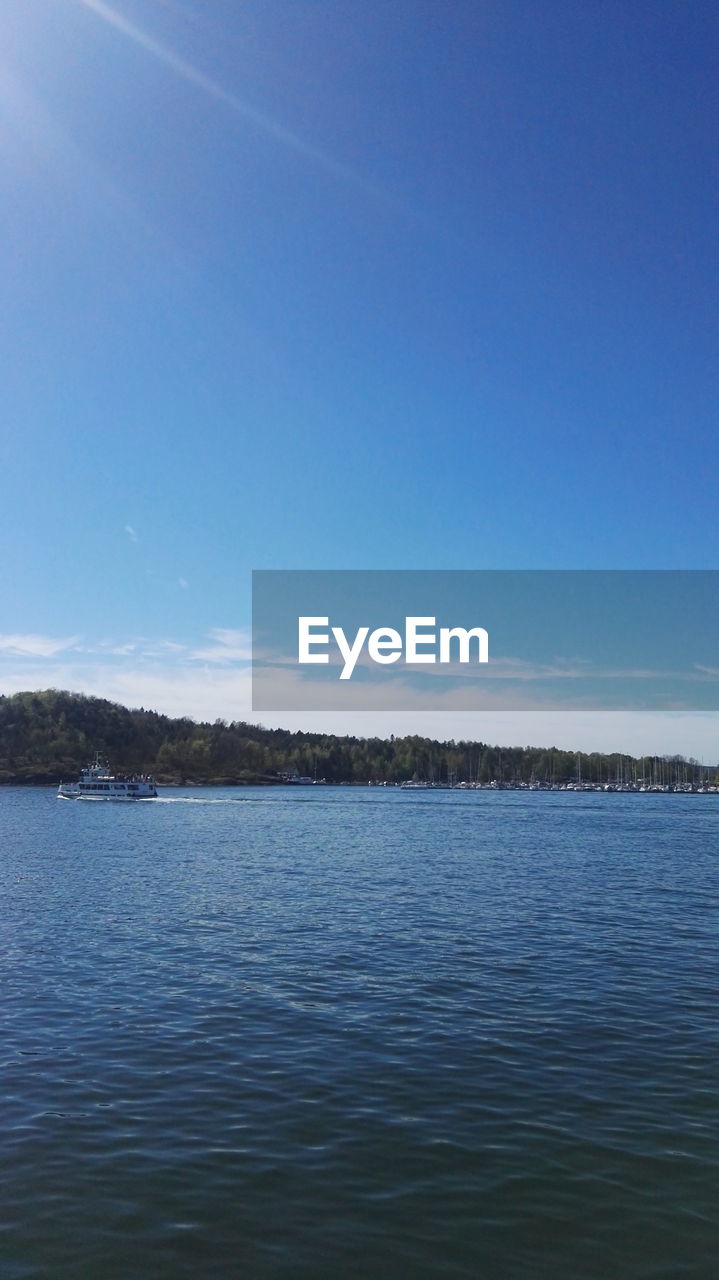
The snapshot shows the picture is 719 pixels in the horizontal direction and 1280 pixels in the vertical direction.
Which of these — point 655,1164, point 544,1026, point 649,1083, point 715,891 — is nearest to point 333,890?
point 715,891

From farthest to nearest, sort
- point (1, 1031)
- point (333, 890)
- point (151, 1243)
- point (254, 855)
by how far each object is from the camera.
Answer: point (254, 855), point (333, 890), point (1, 1031), point (151, 1243)

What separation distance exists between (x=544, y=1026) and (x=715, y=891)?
135ft

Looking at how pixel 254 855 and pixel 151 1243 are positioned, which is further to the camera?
pixel 254 855

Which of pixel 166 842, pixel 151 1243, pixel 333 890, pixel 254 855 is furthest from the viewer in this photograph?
pixel 166 842

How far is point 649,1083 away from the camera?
23578 millimetres

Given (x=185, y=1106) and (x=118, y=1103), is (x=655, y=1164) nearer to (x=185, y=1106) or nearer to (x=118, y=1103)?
(x=185, y=1106)

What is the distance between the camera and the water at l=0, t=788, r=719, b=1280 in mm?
15492

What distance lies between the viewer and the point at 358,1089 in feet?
75.2

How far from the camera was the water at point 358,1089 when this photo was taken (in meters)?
15.5

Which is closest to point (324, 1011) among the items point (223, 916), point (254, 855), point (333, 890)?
point (223, 916)

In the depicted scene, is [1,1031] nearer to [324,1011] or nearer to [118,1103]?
[118,1103]

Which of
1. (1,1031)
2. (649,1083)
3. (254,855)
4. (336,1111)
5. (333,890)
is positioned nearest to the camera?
(336,1111)

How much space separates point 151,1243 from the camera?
1530 cm

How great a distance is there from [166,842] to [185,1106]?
85.5 m
